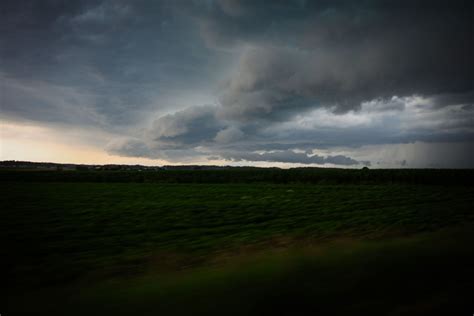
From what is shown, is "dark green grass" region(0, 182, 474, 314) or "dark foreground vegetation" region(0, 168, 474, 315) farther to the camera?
"dark green grass" region(0, 182, 474, 314)

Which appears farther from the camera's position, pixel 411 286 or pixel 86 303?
pixel 411 286

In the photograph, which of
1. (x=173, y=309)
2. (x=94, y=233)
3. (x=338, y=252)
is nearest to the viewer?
(x=173, y=309)

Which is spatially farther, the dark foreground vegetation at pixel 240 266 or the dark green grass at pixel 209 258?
the dark green grass at pixel 209 258

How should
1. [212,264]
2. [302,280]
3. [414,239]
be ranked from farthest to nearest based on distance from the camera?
[414,239] < [212,264] < [302,280]

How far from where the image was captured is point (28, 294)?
5.09m

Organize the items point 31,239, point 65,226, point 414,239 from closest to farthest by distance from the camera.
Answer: point 414,239 → point 31,239 → point 65,226

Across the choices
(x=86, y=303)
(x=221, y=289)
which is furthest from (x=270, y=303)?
(x=86, y=303)

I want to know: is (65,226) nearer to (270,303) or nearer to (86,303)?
(86,303)

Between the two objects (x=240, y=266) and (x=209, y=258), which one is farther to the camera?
(x=209, y=258)

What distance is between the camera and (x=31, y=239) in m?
9.52

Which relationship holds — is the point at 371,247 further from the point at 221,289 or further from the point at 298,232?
the point at 221,289

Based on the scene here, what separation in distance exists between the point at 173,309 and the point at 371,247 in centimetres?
575

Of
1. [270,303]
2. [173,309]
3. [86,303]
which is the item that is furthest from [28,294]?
[270,303]

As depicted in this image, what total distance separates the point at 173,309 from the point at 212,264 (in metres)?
2.40
